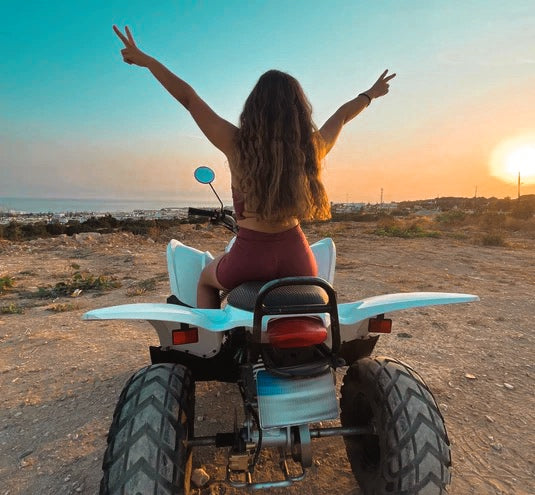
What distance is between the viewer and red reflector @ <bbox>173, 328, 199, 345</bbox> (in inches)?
67.7

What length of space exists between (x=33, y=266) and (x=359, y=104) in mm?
8558

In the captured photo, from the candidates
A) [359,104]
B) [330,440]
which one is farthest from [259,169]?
[330,440]

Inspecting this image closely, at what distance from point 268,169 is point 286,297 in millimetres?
597

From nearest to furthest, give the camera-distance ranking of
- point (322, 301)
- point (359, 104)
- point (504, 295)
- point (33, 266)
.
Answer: point (322, 301) < point (359, 104) < point (504, 295) < point (33, 266)

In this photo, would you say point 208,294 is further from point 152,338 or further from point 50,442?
point 152,338

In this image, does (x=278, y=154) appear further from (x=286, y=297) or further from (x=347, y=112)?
(x=347, y=112)

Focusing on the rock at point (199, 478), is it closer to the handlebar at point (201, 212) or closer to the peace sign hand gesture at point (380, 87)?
the handlebar at point (201, 212)

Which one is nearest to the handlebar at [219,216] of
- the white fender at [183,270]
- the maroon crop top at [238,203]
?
the white fender at [183,270]

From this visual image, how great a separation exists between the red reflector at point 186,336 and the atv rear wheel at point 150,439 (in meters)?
0.14

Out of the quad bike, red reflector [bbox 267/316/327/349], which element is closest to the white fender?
the quad bike

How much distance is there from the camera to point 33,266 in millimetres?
8578

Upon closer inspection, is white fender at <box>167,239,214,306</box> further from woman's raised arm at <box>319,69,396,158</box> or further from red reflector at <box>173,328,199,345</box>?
woman's raised arm at <box>319,69,396,158</box>

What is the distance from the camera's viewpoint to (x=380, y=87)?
2.65 metres

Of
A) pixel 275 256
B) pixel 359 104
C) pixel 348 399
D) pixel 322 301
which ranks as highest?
pixel 359 104
